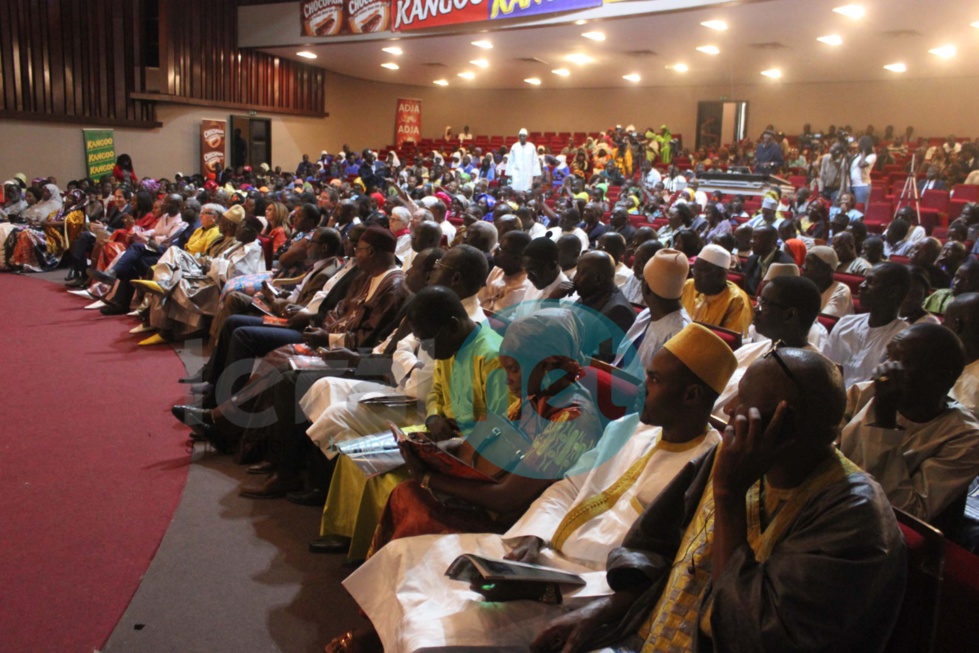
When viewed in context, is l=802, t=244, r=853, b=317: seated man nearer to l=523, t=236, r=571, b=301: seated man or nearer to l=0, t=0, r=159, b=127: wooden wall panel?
l=523, t=236, r=571, b=301: seated man

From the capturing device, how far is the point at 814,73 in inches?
678

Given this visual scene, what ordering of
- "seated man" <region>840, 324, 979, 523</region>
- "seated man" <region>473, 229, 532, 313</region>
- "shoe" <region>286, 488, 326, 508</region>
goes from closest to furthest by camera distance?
"seated man" <region>840, 324, 979, 523</region> < "shoe" <region>286, 488, 326, 508</region> < "seated man" <region>473, 229, 532, 313</region>

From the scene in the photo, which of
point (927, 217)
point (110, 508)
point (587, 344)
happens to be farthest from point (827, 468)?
point (927, 217)

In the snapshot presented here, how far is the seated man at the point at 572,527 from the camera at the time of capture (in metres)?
1.86

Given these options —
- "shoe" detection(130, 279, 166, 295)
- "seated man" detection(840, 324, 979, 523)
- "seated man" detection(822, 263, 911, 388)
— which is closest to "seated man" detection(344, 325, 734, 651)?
"seated man" detection(840, 324, 979, 523)

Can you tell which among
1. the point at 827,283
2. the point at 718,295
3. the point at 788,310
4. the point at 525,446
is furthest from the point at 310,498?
the point at 827,283

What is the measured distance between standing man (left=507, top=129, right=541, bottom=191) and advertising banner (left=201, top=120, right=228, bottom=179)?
7139 millimetres

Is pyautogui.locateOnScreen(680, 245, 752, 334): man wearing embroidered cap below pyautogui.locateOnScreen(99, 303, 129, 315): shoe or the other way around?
the other way around

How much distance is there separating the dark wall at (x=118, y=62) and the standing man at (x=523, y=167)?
7276 mm

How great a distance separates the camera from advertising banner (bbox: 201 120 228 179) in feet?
56.7

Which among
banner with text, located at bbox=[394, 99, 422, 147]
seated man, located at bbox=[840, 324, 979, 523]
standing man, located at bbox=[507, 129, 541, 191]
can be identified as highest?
banner with text, located at bbox=[394, 99, 422, 147]

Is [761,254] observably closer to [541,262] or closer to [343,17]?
[541,262]

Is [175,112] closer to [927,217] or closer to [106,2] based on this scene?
[106,2]

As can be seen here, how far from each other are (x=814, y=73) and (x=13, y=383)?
17161mm
